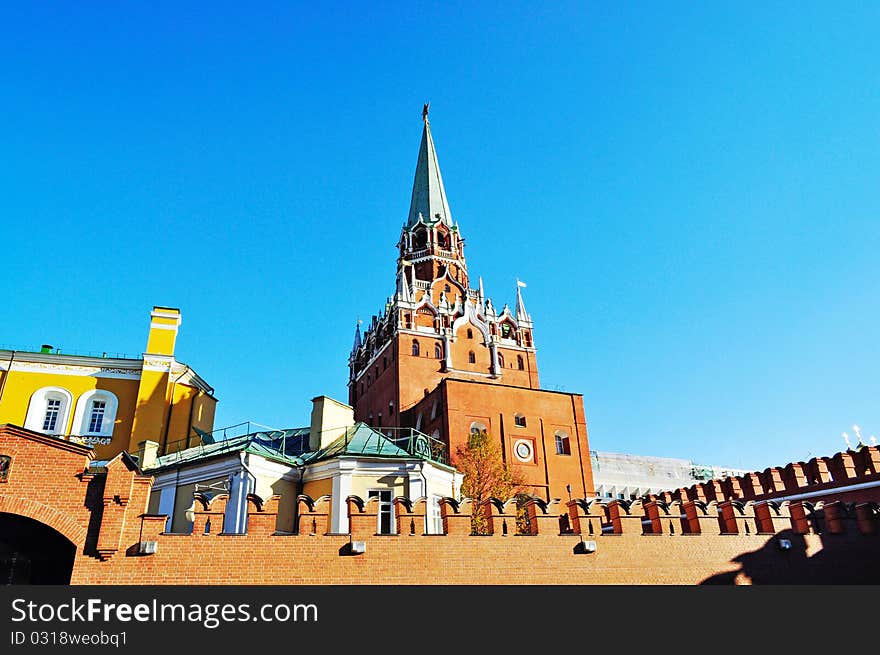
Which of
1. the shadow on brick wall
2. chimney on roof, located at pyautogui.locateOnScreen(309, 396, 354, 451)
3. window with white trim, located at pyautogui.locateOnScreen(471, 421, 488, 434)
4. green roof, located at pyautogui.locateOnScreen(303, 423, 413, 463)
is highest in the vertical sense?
window with white trim, located at pyautogui.locateOnScreen(471, 421, 488, 434)

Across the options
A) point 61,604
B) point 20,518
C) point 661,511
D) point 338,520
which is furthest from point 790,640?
point 20,518

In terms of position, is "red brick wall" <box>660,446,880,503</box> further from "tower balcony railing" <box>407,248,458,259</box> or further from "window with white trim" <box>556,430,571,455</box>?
"tower balcony railing" <box>407,248,458,259</box>

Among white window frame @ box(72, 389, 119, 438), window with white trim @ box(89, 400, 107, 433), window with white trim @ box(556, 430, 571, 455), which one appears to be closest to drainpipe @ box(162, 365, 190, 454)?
white window frame @ box(72, 389, 119, 438)

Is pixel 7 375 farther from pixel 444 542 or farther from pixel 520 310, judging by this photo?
pixel 520 310

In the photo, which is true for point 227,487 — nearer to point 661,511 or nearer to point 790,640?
point 661,511

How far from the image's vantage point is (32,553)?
15.5 m

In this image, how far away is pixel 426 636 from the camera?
36.7 feet

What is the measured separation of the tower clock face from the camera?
40125 millimetres

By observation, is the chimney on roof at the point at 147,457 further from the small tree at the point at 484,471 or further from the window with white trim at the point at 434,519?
the small tree at the point at 484,471

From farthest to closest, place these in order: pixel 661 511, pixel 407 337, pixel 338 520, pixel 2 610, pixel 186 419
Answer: pixel 407 337
pixel 186 419
pixel 338 520
pixel 661 511
pixel 2 610

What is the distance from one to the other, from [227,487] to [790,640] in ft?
51.5

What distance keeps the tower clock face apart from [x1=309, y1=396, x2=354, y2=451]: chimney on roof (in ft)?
59.8

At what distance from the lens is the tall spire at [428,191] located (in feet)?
207

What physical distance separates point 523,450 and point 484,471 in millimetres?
5624
